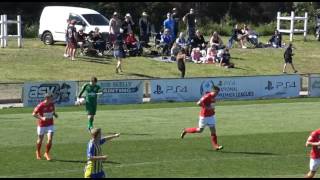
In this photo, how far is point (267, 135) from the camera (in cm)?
2700

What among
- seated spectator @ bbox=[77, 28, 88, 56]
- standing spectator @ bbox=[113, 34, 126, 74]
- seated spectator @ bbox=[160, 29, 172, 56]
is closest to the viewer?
standing spectator @ bbox=[113, 34, 126, 74]

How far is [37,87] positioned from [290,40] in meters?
24.8

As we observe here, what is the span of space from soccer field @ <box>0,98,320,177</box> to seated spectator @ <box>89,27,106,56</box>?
29.2ft

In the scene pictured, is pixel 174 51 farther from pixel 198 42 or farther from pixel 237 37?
pixel 237 37

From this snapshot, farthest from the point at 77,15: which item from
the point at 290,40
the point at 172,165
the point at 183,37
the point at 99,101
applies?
the point at 172,165

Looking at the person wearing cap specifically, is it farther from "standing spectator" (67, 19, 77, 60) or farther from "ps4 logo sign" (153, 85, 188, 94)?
"standing spectator" (67, 19, 77, 60)

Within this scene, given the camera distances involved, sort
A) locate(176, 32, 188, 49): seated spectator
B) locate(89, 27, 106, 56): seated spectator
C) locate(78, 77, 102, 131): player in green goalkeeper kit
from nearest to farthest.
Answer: locate(78, 77, 102, 131): player in green goalkeeper kit < locate(89, 27, 106, 56): seated spectator < locate(176, 32, 188, 49): seated spectator

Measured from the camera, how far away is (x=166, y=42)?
45938 millimetres

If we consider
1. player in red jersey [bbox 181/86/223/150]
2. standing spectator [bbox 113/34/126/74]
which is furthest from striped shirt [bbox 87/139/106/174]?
standing spectator [bbox 113/34/126/74]

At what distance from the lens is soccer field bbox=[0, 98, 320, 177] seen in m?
20.4

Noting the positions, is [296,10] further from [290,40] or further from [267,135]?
[267,135]

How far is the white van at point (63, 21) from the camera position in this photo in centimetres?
4603

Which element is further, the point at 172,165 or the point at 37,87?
the point at 37,87

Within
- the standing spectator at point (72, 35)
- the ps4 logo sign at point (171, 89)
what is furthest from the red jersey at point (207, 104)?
the standing spectator at point (72, 35)
